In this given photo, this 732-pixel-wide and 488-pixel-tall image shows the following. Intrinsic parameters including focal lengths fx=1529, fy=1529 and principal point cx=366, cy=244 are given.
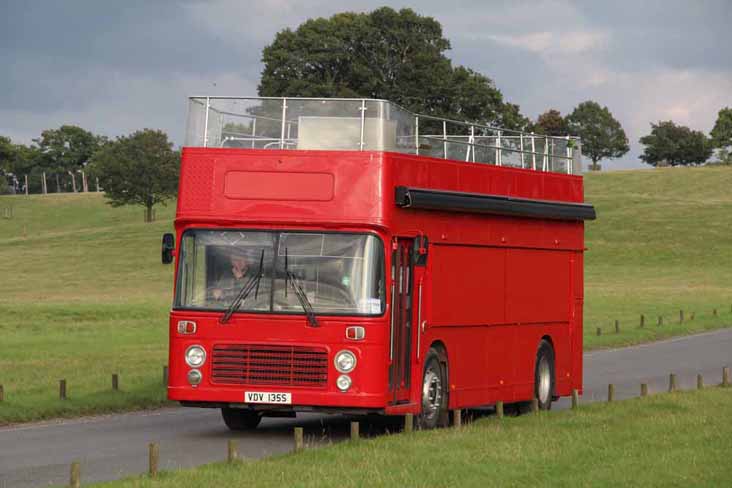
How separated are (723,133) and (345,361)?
541 feet

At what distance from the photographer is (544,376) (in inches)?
845

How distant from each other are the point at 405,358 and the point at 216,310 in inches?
86.0

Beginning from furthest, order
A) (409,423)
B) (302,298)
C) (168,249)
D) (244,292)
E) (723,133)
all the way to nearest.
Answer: (723,133) → (168,249) → (244,292) → (302,298) → (409,423)

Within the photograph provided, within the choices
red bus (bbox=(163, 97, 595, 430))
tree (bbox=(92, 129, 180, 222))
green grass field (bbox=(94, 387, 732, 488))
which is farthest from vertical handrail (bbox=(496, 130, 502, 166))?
tree (bbox=(92, 129, 180, 222))

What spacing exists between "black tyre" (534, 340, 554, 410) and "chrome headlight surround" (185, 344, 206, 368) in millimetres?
5942

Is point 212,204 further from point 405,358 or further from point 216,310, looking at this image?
point 405,358

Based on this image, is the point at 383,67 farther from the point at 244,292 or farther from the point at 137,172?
the point at 244,292

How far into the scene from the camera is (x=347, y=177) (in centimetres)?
1684

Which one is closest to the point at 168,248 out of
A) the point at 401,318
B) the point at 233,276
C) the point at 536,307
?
the point at 233,276

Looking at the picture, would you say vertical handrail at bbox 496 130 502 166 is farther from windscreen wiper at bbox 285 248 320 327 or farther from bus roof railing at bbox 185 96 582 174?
windscreen wiper at bbox 285 248 320 327

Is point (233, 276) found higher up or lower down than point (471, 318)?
higher up

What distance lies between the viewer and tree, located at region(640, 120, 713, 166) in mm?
190750

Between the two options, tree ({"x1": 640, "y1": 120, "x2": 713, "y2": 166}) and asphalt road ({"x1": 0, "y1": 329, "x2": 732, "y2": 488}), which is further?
tree ({"x1": 640, "y1": 120, "x2": 713, "y2": 166})

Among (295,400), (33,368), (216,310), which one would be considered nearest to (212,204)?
(216,310)
